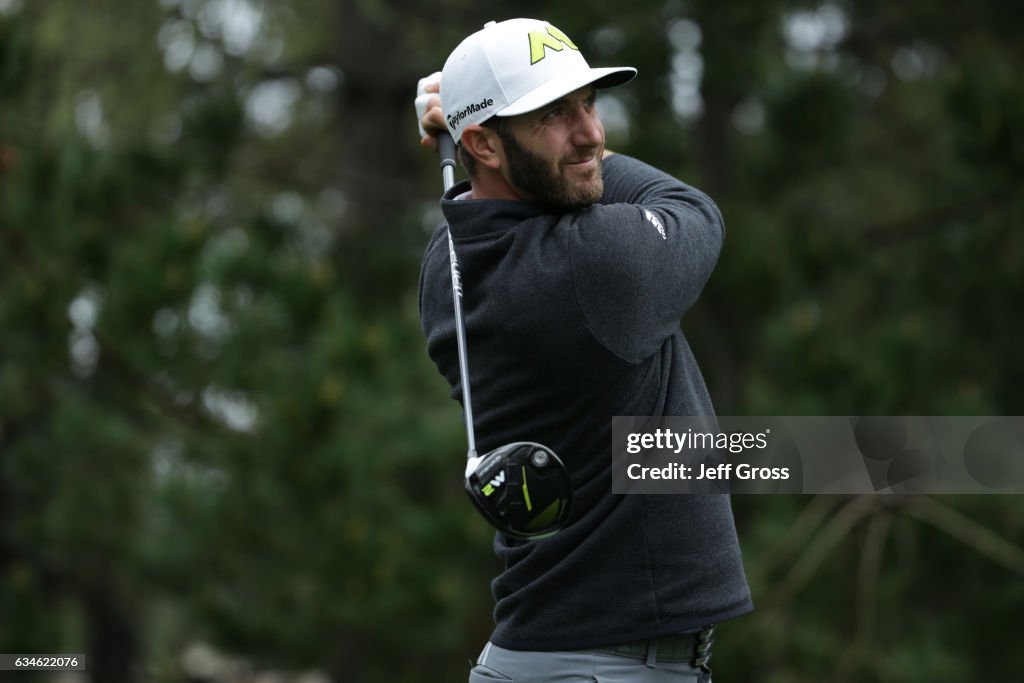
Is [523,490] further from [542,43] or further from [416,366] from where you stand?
[416,366]

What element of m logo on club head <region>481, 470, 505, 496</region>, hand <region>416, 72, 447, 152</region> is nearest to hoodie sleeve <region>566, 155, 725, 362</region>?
m logo on club head <region>481, 470, 505, 496</region>

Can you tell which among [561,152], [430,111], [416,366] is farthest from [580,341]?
[416,366]

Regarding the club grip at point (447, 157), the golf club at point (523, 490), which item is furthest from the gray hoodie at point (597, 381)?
the club grip at point (447, 157)

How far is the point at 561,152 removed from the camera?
248cm

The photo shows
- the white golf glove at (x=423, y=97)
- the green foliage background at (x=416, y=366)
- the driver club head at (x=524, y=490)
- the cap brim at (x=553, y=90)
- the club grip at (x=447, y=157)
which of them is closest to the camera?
the driver club head at (x=524, y=490)

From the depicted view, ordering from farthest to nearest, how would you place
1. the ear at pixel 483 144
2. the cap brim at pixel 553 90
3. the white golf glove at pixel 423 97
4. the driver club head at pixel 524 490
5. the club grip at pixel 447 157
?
1. the white golf glove at pixel 423 97
2. the club grip at pixel 447 157
3. the ear at pixel 483 144
4. the cap brim at pixel 553 90
5. the driver club head at pixel 524 490

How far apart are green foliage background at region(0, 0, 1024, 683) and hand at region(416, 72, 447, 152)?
300 cm

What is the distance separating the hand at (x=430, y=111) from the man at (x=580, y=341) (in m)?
0.33

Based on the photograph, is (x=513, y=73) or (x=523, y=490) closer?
(x=523, y=490)

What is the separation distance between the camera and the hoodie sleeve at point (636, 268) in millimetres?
2357

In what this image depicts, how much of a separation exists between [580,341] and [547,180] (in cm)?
32

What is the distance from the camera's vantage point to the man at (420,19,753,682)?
94.5 inches

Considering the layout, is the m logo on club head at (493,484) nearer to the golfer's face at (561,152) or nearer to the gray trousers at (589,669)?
the gray trousers at (589,669)

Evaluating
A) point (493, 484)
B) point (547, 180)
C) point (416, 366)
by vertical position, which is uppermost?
point (547, 180)
